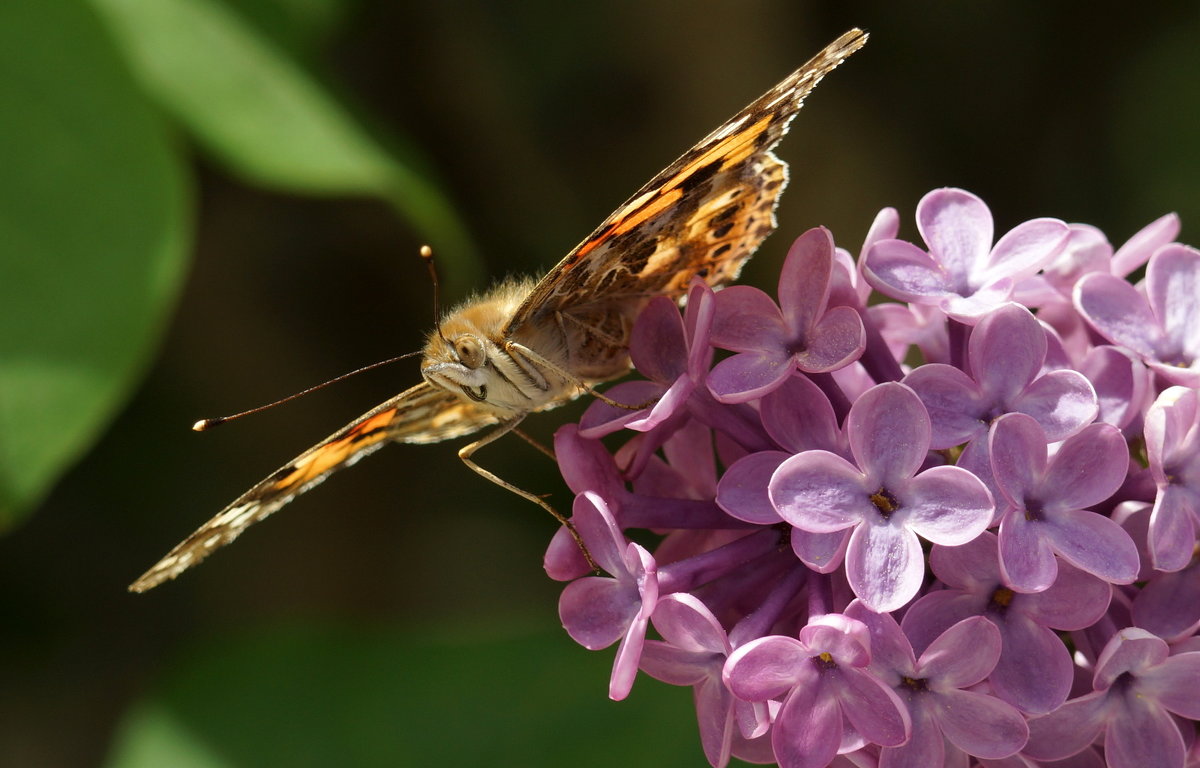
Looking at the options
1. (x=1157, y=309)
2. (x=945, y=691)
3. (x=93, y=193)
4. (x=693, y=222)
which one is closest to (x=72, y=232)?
(x=93, y=193)

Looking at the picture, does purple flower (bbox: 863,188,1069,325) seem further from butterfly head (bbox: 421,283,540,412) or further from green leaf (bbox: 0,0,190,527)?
green leaf (bbox: 0,0,190,527)

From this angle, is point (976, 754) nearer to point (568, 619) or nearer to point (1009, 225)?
point (568, 619)

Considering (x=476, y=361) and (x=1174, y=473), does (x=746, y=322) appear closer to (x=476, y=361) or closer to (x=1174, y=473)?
(x=476, y=361)

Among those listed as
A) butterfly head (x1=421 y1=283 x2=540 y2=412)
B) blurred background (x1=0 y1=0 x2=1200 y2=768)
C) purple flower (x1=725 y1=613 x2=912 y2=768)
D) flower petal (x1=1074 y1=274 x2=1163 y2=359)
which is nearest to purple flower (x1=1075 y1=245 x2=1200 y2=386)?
flower petal (x1=1074 y1=274 x2=1163 y2=359)

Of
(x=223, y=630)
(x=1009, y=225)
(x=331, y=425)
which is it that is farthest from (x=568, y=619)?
(x=1009, y=225)

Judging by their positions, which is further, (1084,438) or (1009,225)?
(1009,225)

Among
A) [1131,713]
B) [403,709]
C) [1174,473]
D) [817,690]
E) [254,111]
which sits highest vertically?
[254,111]

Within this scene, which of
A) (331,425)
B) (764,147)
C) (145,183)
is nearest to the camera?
(764,147)
